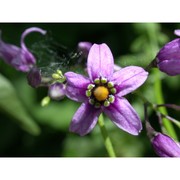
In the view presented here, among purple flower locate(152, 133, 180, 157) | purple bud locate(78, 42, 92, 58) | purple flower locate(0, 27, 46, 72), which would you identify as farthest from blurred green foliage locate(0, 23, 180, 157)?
purple flower locate(152, 133, 180, 157)

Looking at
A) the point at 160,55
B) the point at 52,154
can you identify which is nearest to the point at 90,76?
the point at 160,55

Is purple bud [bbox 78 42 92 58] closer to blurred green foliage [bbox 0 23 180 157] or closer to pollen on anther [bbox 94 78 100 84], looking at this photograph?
pollen on anther [bbox 94 78 100 84]

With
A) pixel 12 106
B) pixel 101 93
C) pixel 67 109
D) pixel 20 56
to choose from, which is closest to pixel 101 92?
pixel 101 93

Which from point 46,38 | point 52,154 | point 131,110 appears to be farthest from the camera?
point 52,154

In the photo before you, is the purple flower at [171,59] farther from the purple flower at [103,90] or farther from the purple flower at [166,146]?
the purple flower at [166,146]

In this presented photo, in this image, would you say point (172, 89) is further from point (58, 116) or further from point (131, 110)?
point (131, 110)

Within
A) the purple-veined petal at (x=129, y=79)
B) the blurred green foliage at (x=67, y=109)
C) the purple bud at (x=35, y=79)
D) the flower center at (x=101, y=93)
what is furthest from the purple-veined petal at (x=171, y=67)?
the blurred green foliage at (x=67, y=109)
